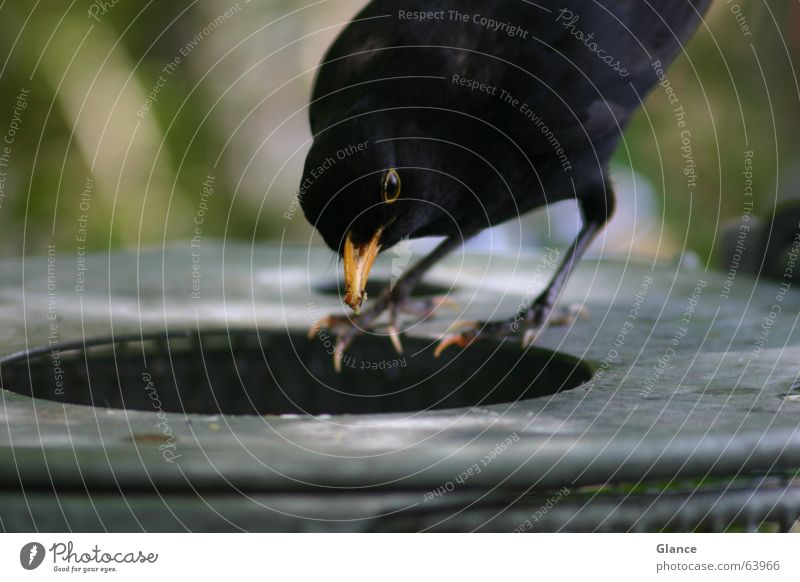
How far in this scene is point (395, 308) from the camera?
1.26m

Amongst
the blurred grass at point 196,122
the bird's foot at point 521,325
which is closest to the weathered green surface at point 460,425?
the bird's foot at point 521,325

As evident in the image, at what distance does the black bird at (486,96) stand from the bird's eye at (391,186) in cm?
1

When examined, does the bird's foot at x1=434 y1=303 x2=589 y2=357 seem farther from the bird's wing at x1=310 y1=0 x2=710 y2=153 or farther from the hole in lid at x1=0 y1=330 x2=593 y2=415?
the bird's wing at x1=310 y1=0 x2=710 y2=153

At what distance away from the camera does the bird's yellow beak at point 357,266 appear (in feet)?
3.13

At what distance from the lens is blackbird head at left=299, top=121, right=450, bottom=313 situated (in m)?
0.91

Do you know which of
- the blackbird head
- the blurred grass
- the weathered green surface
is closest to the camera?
the weathered green surface

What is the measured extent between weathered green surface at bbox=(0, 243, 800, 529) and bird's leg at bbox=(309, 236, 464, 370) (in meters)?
0.04

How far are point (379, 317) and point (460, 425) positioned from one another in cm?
54

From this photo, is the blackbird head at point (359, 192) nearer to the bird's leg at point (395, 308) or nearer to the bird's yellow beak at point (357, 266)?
the bird's yellow beak at point (357, 266)

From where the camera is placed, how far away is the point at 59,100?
273 cm

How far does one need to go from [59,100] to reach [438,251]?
5.73 ft
